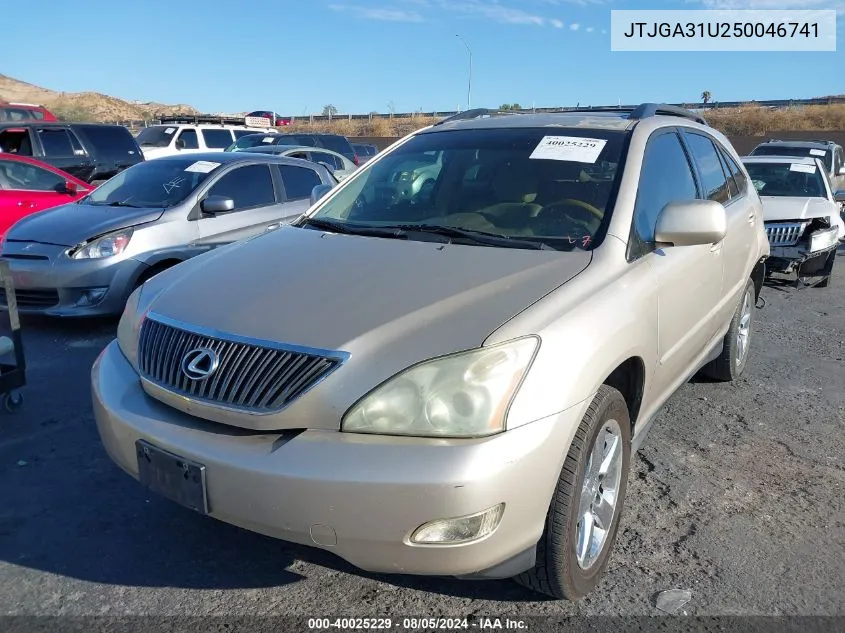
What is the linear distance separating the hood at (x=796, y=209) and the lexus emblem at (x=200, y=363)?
717 centimetres

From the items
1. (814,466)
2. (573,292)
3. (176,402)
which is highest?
(573,292)

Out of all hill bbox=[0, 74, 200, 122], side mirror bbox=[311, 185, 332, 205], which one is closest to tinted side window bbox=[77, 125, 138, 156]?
side mirror bbox=[311, 185, 332, 205]

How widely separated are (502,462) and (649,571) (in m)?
1.18

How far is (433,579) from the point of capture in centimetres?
273

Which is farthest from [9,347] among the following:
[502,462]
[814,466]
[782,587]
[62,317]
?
[814,466]

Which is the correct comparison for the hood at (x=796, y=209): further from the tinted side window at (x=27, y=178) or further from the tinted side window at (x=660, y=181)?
the tinted side window at (x=27, y=178)

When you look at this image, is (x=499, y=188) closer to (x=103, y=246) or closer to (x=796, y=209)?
(x=103, y=246)

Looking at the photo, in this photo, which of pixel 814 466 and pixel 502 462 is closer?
pixel 502 462

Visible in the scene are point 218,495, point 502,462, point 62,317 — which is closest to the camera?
point 502,462

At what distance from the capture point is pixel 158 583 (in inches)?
106

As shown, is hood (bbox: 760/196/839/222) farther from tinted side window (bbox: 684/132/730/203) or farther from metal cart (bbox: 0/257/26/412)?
metal cart (bbox: 0/257/26/412)

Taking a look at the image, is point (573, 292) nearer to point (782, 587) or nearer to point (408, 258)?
point (408, 258)

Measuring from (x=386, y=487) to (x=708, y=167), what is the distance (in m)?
3.22

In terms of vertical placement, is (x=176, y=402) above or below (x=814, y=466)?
above
